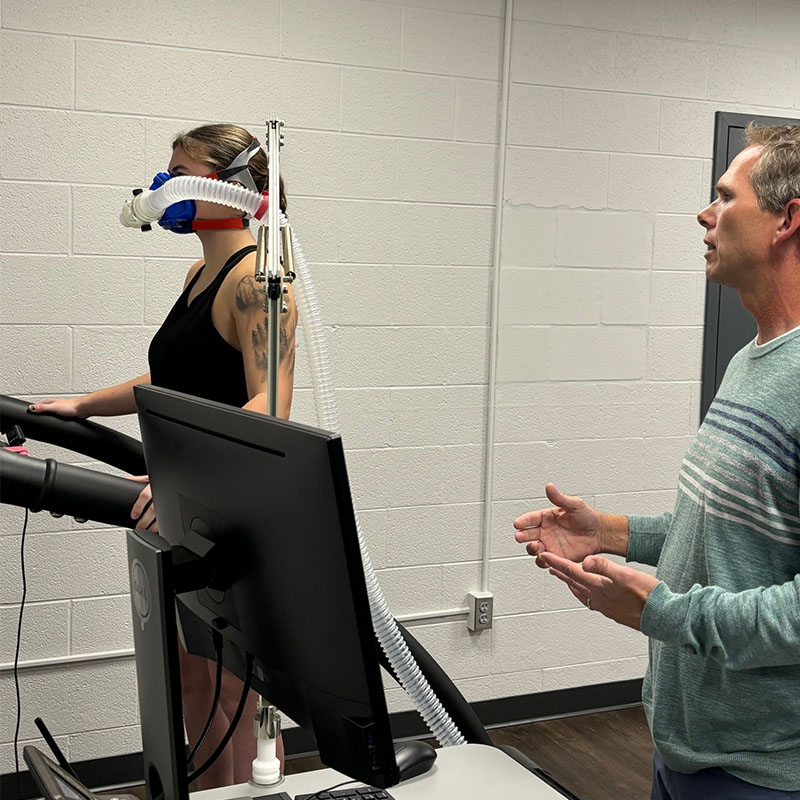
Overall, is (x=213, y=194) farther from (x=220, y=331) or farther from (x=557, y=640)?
(x=557, y=640)

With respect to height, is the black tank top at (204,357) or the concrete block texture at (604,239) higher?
the concrete block texture at (604,239)

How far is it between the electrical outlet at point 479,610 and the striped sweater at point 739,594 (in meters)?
1.77

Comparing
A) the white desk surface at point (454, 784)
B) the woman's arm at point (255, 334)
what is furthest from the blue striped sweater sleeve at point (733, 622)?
the woman's arm at point (255, 334)

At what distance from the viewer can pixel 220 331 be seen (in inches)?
85.0

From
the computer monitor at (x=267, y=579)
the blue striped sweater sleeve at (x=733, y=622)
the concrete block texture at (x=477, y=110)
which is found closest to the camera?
the computer monitor at (x=267, y=579)

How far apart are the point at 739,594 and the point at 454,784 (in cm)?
47

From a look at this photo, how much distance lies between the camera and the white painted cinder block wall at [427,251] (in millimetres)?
2717

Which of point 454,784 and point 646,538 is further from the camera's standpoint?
point 646,538

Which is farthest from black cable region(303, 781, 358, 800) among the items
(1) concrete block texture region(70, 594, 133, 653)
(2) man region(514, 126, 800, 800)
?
Answer: (1) concrete block texture region(70, 594, 133, 653)

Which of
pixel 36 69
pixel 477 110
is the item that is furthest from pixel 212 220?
pixel 477 110

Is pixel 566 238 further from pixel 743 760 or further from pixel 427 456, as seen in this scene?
pixel 743 760

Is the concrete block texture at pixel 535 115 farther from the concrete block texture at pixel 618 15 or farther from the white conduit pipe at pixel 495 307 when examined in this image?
the concrete block texture at pixel 618 15

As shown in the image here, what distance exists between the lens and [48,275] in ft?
8.87

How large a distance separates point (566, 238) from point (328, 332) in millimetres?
885
